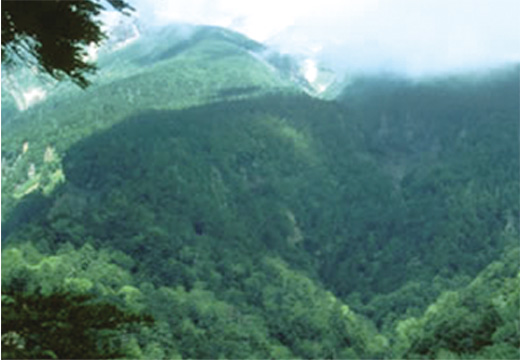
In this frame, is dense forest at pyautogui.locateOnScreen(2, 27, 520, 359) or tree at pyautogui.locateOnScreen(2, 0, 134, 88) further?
dense forest at pyautogui.locateOnScreen(2, 27, 520, 359)

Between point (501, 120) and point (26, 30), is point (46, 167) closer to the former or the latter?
point (501, 120)

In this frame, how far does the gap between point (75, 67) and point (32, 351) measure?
1.87 metres

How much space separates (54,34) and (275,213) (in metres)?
137

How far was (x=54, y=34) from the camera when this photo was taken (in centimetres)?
505

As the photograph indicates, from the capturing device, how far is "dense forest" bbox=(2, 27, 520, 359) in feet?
300

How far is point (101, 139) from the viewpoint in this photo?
13312 centimetres

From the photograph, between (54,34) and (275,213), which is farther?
(275,213)

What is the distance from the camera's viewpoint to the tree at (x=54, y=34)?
482cm

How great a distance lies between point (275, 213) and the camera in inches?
5576

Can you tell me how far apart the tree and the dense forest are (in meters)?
52.4

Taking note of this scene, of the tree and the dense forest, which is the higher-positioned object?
the dense forest

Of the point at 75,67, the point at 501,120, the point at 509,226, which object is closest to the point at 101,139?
the point at 509,226

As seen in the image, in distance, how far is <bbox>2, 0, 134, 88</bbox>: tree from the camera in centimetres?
482

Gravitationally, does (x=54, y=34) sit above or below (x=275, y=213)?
below
